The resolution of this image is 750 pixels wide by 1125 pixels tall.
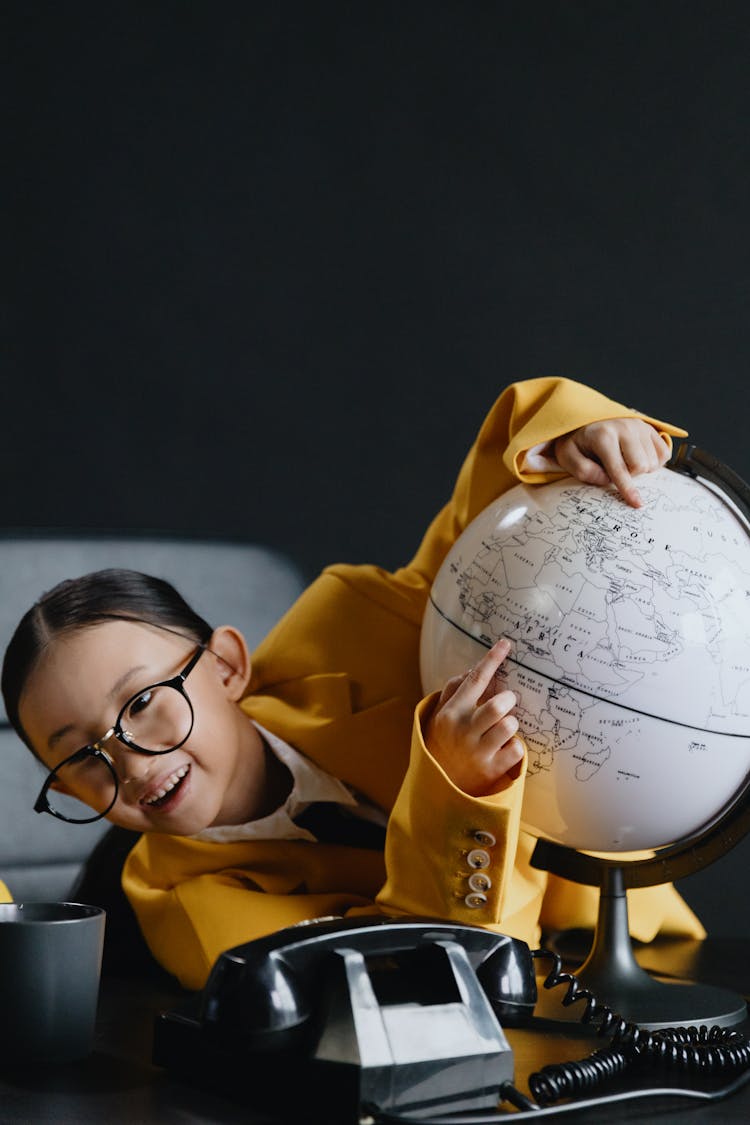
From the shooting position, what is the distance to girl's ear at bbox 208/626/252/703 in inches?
55.6

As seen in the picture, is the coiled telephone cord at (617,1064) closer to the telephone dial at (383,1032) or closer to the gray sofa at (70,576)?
the telephone dial at (383,1032)

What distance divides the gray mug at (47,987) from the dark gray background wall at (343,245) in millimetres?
1487

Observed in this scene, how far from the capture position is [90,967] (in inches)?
35.3

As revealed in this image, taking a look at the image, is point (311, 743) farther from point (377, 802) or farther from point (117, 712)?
point (117, 712)

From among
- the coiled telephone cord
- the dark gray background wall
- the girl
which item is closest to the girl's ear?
the girl

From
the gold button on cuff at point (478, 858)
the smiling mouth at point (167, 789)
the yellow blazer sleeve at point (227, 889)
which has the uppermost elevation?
the gold button on cuff at point (478, 858)

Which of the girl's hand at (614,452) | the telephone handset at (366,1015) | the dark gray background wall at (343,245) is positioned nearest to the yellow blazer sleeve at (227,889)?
the telephone handset at (366,1015)

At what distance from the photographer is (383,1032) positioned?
0.78 meters

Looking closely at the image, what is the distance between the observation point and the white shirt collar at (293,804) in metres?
→ 1.36

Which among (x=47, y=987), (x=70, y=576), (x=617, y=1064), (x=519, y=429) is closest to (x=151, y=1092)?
(x=47, y=987)

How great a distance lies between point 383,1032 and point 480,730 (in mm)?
296

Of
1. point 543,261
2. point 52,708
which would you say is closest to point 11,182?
point 543,261

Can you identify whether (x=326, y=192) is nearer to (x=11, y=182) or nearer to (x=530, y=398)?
(x=11, y=182)

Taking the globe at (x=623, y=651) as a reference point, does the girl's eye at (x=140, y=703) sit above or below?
below
